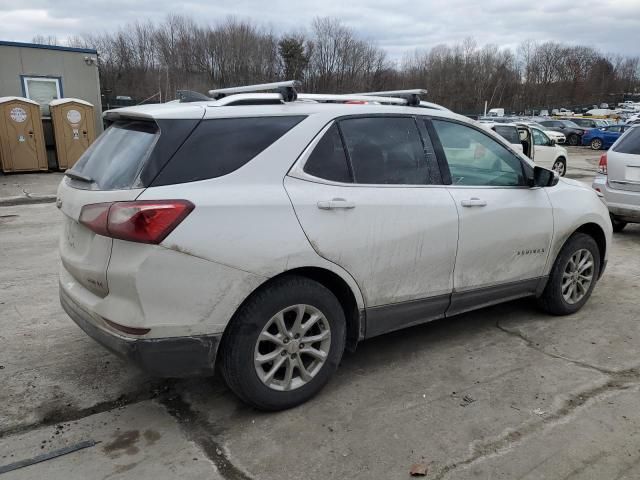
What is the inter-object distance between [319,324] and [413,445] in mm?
846

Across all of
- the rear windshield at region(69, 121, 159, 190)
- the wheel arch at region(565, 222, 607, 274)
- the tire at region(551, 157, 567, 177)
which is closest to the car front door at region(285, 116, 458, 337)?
the rear windshield at region(69, 121, 159, 190)

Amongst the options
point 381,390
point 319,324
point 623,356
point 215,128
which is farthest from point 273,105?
point 623,356

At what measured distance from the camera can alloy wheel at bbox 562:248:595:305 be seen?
183 inches

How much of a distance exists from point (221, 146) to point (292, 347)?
3.93 feet

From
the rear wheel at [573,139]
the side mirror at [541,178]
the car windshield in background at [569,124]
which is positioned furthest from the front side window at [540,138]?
the car windshield in background at [569,124]

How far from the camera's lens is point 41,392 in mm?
3408

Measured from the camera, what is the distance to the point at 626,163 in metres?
7.38

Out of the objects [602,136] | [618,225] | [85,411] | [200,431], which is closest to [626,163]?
[618,225]

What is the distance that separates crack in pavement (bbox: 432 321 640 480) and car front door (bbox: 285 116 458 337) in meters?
0.95

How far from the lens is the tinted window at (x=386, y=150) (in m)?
3.37

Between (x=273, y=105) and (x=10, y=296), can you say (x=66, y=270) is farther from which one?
(x=10, y=296)

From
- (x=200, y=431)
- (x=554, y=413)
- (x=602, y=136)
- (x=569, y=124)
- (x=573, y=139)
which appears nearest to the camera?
(x=200, y=431)

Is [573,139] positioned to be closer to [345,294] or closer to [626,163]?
[626,163]

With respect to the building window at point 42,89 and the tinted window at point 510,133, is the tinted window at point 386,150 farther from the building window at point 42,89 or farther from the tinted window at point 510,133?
the building window at point 42,89
